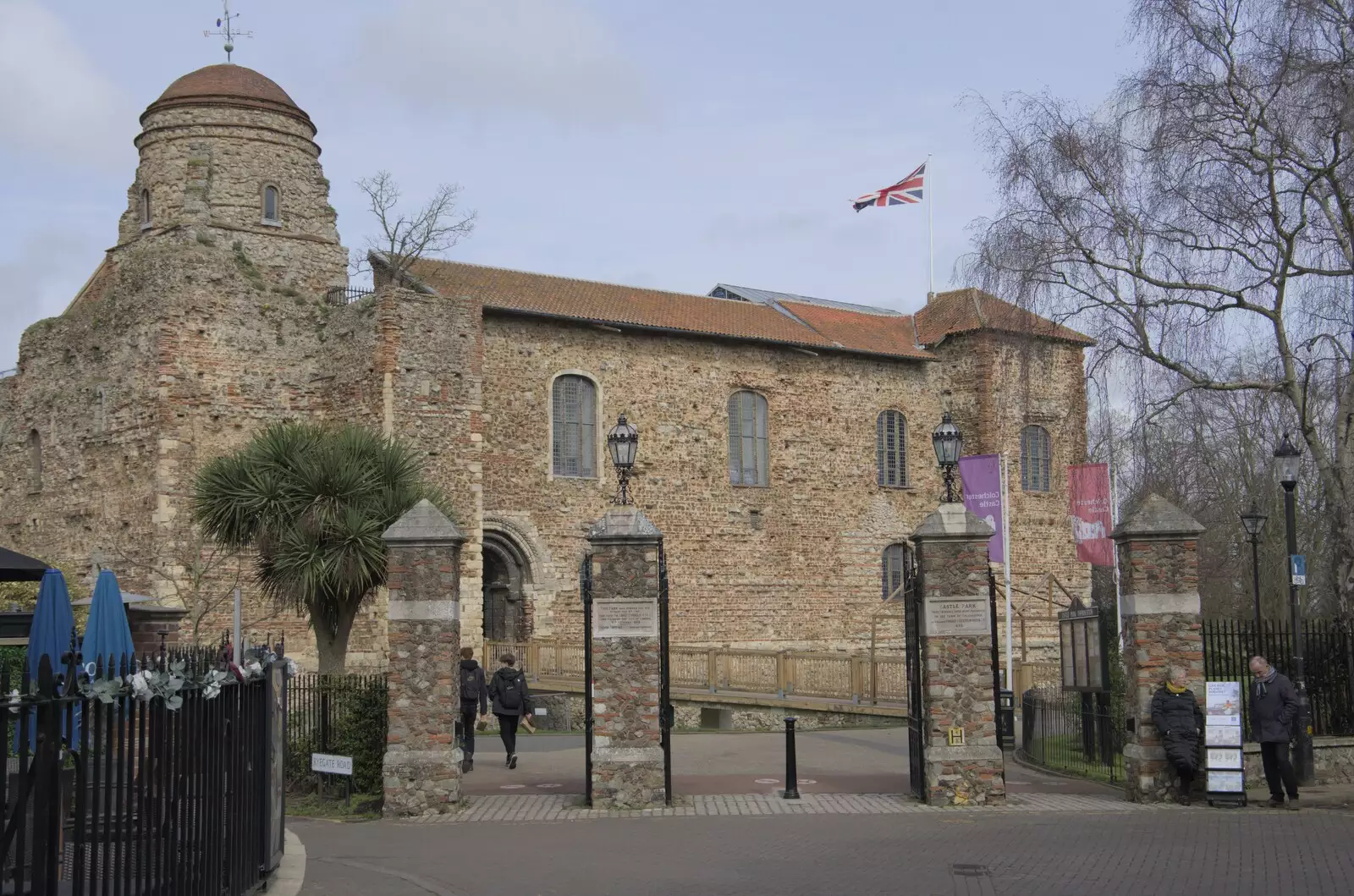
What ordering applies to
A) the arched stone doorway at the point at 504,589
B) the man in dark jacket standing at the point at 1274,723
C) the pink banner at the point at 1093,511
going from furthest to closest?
the arched stone doorway at the point at 504,589 < the pink banner at the point at 1093,511 < the man in dark jacket standing at the point at 1274,723

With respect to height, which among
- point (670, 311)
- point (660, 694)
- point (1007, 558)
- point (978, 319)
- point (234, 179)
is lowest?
point (660, 694)

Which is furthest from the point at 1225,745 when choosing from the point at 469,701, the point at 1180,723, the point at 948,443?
the point at 469,701

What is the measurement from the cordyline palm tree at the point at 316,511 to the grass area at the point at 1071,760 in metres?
9.07

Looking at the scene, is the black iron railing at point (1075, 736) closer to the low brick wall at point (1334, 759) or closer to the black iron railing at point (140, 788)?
the low brick wall at point (1334, 759)

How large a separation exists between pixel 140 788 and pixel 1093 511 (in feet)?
62.9

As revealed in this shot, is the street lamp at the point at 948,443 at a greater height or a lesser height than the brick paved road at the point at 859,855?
greater

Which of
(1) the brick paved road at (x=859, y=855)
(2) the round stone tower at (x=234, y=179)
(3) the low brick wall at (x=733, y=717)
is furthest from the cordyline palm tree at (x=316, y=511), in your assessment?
(2) the round stone tower at (x=234, y=179)

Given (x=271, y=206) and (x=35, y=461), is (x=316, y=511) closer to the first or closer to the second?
(x=271, y=206)

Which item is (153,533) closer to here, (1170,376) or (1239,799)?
(1170,376)

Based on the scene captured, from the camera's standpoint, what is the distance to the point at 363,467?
19438 millimetres

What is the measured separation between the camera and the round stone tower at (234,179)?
29312mm

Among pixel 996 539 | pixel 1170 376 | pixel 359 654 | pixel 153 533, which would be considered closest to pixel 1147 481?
pixel 1170 376

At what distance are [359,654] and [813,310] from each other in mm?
16967

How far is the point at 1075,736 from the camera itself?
58.5 ft
